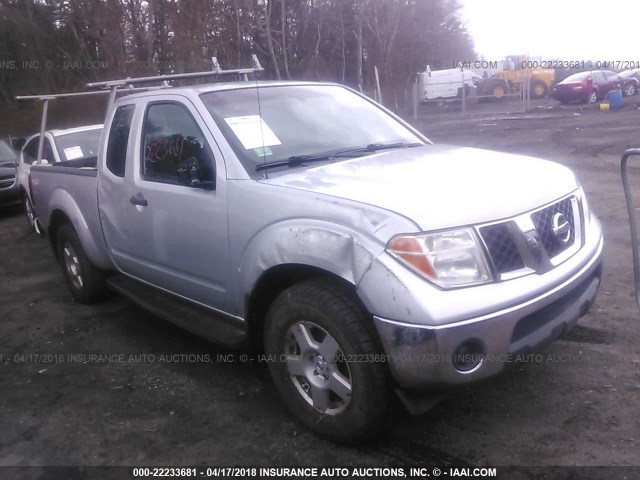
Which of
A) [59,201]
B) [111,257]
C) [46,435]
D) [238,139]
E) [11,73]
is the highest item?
[11,73]

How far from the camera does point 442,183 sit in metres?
3.20

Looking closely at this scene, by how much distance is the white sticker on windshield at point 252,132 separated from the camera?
12.5 feet

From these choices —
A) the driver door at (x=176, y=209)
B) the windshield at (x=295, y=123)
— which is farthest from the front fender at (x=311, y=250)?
the windshield at (x=295, y=123)

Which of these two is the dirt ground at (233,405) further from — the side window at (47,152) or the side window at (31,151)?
the side window at (31,151)

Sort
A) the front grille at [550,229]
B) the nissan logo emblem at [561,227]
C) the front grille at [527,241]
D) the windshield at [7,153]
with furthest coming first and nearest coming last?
the windshield at [7,153] → the nissan logo emblem at [561,227] → the front grille at [550,229] → the front grille at [527,241]

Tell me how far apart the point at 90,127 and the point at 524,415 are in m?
7.97

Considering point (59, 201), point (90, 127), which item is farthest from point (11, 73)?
point (59, 201)

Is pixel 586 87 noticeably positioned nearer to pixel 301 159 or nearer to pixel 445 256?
pixel 301 159

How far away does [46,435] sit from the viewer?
3.63 meters

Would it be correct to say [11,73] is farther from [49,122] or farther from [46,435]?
[46,435]

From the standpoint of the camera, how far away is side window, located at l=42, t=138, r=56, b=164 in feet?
29.3

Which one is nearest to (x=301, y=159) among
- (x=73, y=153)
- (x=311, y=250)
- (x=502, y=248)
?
(x=311, y=250)

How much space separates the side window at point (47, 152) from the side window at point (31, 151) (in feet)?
2.52

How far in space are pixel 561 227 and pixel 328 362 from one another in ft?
4.52
